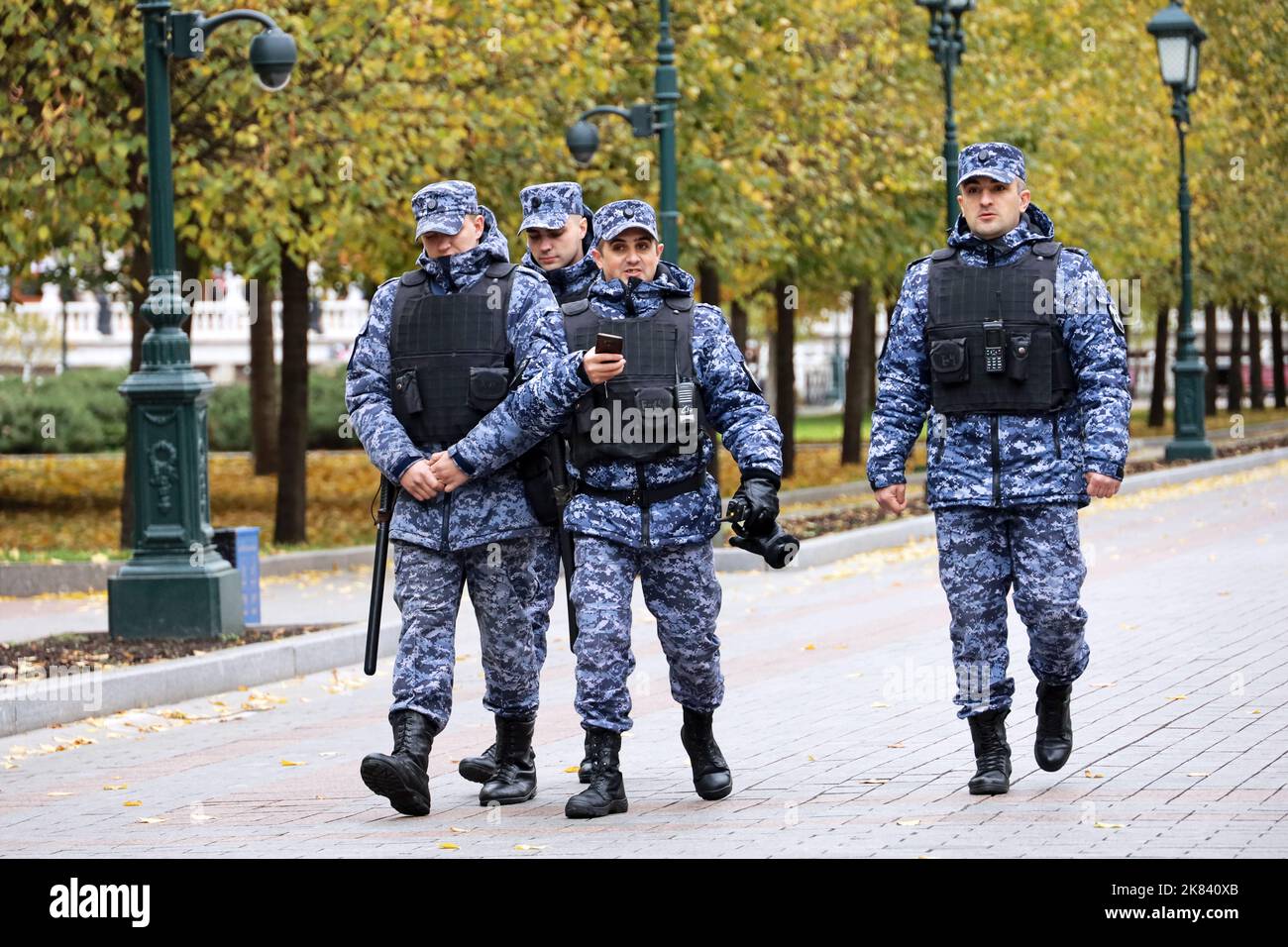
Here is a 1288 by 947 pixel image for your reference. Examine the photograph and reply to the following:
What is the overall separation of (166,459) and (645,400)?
6266 mm

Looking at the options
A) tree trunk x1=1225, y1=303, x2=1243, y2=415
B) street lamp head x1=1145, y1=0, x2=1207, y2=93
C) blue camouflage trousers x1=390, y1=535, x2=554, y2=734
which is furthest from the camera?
tree trunk x1=1225, y1=303, x2=1243, y2=415

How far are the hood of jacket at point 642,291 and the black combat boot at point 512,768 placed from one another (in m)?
1.49

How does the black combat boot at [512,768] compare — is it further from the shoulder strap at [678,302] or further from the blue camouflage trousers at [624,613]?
the shoulder strap at [678,302]

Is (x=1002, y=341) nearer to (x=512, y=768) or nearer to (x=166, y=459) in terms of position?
(x=512, y=768)

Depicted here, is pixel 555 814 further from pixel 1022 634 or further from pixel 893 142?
pixel 893 142

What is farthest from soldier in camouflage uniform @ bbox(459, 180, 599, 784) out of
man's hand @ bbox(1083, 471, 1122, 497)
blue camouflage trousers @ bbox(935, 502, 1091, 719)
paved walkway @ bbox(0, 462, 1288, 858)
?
man's hand @ bbox(1083, 471, 1122, 497)

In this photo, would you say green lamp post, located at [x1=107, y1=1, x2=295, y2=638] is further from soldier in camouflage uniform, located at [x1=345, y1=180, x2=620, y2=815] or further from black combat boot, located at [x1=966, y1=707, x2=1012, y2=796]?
black combat boot, located at [x1=966, y1=707, x2=1012, y2=796]

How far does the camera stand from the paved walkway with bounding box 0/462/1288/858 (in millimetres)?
6820

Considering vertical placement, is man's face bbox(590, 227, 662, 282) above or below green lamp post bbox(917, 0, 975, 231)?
below

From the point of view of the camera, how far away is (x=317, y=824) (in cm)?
739

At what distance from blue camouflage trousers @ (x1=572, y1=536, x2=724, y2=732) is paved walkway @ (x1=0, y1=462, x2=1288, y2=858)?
1.34 feet

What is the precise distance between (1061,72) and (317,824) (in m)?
24.9

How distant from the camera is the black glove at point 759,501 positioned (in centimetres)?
716
